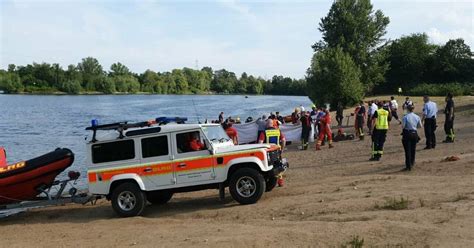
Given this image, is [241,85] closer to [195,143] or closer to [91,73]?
[91,73]

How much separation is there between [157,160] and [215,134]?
154 centimetres

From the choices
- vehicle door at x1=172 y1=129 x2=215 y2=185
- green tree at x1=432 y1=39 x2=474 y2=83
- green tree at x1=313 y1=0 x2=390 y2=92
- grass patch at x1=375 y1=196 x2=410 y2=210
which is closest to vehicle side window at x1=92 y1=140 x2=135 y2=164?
vehicle door at x1=172 y1=129 x2=215 y2=185

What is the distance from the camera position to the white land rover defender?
11.9m

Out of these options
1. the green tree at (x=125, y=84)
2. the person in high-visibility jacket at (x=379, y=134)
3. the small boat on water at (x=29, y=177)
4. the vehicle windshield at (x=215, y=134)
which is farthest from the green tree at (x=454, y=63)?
the green tree at (x=125, y=84)

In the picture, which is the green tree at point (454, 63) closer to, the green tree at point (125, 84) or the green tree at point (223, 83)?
the green tree at point (125, 84)

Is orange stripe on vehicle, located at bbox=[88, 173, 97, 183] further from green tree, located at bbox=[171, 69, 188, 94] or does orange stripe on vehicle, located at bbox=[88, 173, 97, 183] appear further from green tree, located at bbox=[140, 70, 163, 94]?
green tree, located at bbox=[140, 70, 163, 94]

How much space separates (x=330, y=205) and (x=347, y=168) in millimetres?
5825

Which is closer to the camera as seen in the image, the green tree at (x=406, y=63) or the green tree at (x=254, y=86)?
the green tree at (x=406, y=63)

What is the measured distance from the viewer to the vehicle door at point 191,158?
1195 centimetres

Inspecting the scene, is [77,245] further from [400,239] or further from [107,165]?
[400,239]

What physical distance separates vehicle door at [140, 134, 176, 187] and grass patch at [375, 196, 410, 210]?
4.86 meters

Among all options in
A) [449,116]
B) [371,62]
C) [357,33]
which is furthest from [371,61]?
[449,116]

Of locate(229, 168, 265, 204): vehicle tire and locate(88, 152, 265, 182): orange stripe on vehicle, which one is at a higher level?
locate(88, 152, 265, 182): orange stripe on vehicle

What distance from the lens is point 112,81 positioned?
148m
